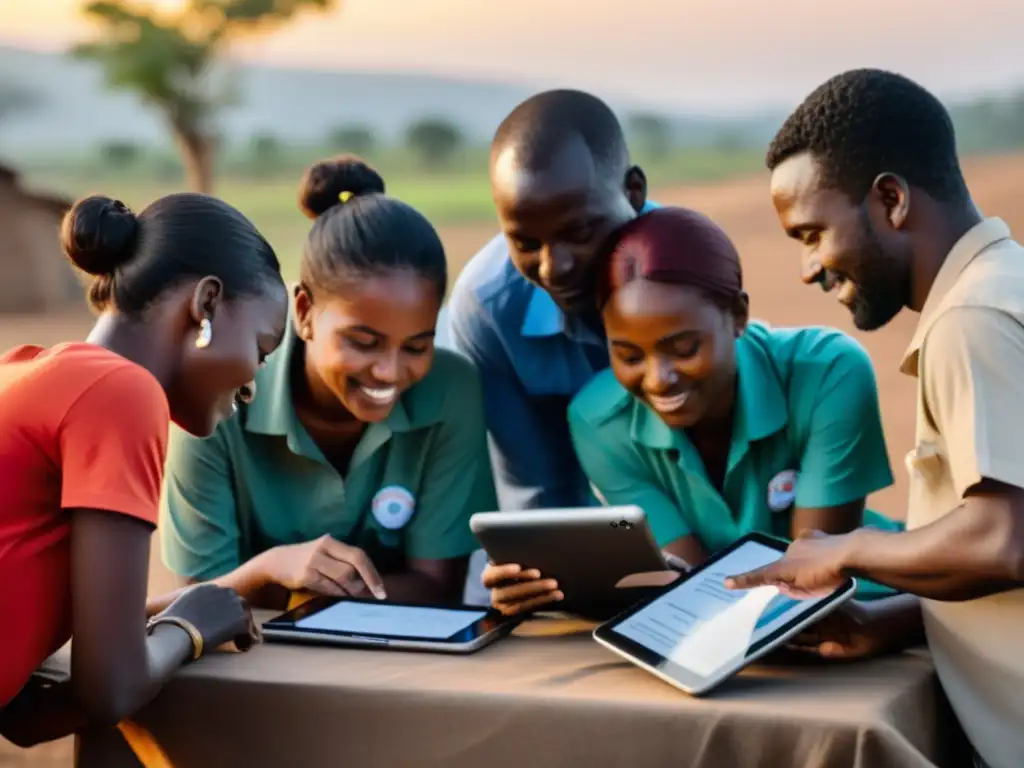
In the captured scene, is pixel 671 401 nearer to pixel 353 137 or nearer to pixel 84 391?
pixel 84 391

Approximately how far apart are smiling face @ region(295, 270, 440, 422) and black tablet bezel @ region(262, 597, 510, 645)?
0.33 m

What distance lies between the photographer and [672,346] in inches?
72.9

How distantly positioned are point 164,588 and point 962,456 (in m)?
2.79

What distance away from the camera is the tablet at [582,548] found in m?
1.55

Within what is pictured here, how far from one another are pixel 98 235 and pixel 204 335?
0.18 meters

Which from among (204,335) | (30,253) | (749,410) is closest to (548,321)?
(749,410)

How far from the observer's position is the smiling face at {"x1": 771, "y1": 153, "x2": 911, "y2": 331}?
5.11ft

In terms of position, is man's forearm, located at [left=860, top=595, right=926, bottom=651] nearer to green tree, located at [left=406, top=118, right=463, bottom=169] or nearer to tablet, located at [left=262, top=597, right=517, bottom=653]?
tablet, located at [left=262, top=597, right=517, bottom=653]

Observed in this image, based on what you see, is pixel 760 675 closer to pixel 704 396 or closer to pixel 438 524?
pixel 704 396

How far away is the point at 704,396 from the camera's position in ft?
6.19

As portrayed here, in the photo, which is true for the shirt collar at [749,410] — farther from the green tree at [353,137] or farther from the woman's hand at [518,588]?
the green tree at [353,137]

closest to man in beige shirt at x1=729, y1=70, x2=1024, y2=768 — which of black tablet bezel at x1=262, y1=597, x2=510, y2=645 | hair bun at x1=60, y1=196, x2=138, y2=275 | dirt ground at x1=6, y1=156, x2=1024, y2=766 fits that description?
black tablet bezel at x1=262, y1=597, x2=510, y2=645

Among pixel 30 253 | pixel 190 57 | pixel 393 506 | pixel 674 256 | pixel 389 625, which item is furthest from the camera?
pixel 190 57

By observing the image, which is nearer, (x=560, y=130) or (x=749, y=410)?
(x=749, y=410)
